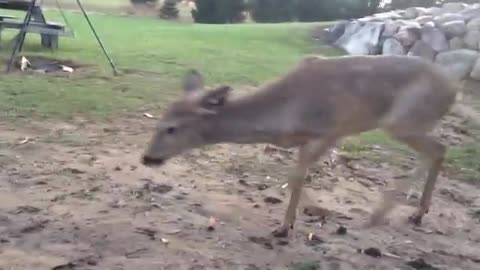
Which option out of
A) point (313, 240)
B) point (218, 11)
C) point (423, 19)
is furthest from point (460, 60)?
point (218, 11)

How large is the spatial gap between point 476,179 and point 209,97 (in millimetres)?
3030

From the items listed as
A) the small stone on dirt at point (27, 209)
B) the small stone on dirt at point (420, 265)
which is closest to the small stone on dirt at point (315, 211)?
the small stone on dirt at point (420, 265)

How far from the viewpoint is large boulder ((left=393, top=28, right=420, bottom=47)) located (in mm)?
14227

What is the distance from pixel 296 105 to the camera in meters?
5.09

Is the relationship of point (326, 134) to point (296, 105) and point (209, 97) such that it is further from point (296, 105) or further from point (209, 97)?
point (209, 97)

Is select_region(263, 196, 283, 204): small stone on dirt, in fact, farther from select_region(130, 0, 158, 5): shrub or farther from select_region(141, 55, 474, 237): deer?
select_region(130, 0, 158, 5): shrub

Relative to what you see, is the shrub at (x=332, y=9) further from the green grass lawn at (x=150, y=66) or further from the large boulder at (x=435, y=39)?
the large boulder at (x=435, y=39)

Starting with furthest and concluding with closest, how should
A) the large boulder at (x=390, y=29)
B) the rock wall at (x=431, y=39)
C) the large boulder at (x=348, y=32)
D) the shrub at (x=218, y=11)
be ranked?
1. the shrub at (x=218, y=11)
2. the large boulder at (x=348, y=32)
3. the large boulder at (x=390, y=29)
4. the rock wall at (x=431, y=39)

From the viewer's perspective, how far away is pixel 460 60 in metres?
13.2

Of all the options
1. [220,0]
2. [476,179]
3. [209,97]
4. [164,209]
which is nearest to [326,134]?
[209,97]

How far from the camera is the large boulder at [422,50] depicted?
1373cm

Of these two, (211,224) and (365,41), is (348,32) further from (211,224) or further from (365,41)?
(211,224)

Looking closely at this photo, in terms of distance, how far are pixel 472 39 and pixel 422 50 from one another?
0.89 m

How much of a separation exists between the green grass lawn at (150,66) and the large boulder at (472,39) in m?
2.55
